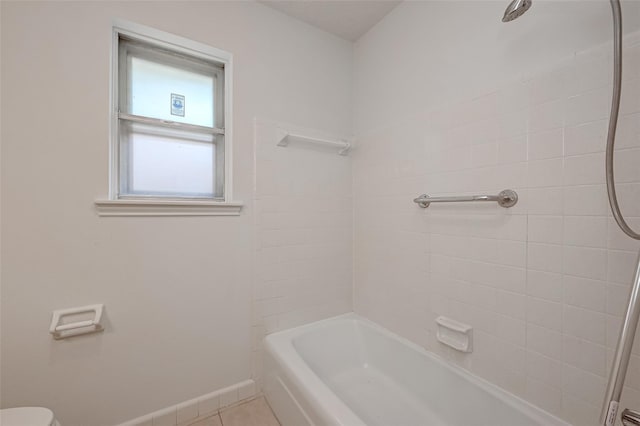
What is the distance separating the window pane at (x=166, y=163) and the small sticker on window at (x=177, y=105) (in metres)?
0.12

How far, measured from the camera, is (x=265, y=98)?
62.6 inches

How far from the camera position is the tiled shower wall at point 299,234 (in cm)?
158

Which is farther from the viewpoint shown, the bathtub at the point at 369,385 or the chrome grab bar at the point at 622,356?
the bathtub at the point at 369,385

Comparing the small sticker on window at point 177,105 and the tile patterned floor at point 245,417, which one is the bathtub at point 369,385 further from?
the small sticker on window at point 177,105

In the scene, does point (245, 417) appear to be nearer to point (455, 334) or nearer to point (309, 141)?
point (455, 334)

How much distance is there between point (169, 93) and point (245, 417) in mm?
1810

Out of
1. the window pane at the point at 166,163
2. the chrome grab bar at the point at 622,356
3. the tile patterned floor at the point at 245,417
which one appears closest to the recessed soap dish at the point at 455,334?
the chrome grab bar at the point at 622,356

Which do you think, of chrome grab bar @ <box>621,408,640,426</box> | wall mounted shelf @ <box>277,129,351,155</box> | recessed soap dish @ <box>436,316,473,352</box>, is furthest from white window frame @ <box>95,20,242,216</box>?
chrome grab bar @ <box>621,408,640,426</box>

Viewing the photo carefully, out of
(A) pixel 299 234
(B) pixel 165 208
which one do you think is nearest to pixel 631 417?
(A) pixel 299 234

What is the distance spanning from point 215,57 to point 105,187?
2.99 feet

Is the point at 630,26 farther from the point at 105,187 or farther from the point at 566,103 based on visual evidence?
the point at 105,187

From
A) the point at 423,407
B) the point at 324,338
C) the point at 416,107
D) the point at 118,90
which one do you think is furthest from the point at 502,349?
the point at 118,90

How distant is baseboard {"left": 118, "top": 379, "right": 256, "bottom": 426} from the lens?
4.20 ft

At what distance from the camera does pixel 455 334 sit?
1267 mm
